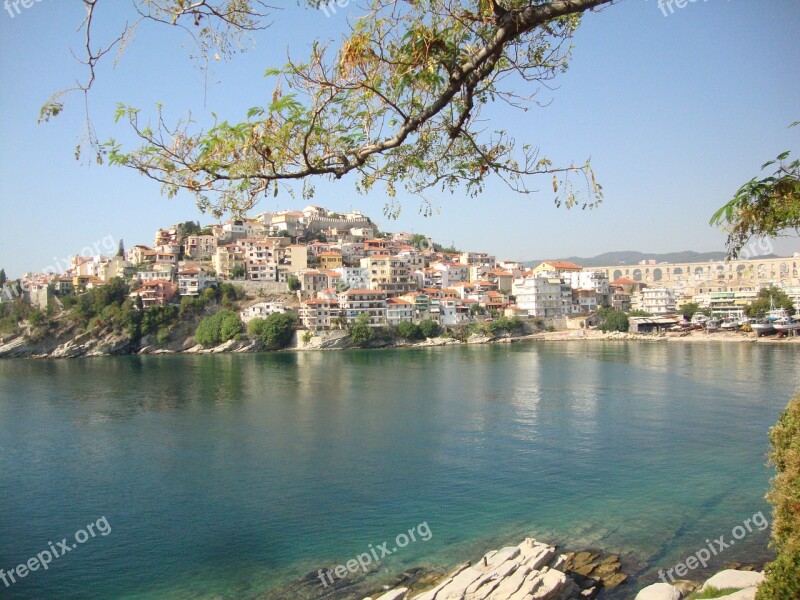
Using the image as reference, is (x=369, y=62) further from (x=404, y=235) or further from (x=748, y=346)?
(x=404, y=235)

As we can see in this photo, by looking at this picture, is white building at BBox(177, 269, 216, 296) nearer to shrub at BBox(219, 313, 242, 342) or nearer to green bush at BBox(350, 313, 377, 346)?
shrub at BBox(219, 313, 242, 342)

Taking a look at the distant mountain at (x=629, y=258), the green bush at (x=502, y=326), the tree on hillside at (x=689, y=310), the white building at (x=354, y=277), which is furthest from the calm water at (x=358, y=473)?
the distant mountain at (x=629, y=258)

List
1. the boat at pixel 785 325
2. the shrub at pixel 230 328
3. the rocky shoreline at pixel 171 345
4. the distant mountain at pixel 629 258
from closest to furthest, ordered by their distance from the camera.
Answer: the boat at pixel 785 325 → the rocky shoreline at pixel 171 345 → the shrub at pixel 230 328 → the distant mountain at pixel 629 258

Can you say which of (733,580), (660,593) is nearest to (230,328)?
(660,593)

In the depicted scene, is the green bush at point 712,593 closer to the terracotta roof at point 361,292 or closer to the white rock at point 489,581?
the white rock at point 489,581

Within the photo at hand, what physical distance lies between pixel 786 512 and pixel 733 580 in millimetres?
2005

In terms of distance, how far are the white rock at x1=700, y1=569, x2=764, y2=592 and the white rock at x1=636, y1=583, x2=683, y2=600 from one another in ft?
0.75

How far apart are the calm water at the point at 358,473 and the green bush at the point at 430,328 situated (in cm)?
1770

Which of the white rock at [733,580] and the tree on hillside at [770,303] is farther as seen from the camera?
the tree on hillside at [770,303]

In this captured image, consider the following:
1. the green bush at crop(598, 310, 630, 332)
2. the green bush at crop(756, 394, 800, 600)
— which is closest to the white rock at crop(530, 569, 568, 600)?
the green bush at crop(756, 394, 800, 600)

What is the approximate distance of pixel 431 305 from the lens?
40.1 m

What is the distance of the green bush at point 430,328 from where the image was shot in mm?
38469

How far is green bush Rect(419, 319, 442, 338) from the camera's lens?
3847cm

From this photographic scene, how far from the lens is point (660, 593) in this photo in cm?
513
